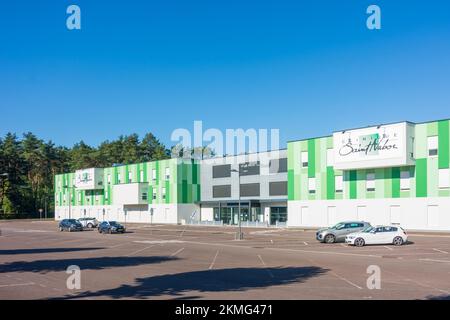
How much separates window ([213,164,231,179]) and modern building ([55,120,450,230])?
0.52ft

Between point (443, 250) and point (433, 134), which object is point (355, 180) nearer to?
point (433, 134)

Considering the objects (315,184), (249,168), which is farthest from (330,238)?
(249,168)

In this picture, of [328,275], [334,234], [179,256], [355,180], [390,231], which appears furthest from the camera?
[355,180]

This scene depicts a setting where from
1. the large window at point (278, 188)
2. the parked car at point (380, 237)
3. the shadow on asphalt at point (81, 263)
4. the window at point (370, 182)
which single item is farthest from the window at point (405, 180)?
the shadow on asphalt at point (81, 263)

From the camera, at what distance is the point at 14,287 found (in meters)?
15.8

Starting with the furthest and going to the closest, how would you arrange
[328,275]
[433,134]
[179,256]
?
[433,134], [179,256], [328,275]

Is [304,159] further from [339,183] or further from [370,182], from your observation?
[370,182]

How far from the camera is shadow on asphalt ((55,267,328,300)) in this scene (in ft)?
47.2

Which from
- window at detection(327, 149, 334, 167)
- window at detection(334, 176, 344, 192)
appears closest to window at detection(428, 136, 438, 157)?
window at detection(334, 176, 344, 192)

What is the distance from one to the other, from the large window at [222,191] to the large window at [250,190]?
345cm

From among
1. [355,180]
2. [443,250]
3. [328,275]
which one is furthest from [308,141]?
[328,275]

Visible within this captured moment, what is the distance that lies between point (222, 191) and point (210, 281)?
64.2 metres

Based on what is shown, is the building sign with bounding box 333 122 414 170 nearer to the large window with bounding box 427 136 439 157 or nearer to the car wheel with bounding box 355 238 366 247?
the large window with bounding box 427 136 439 157
